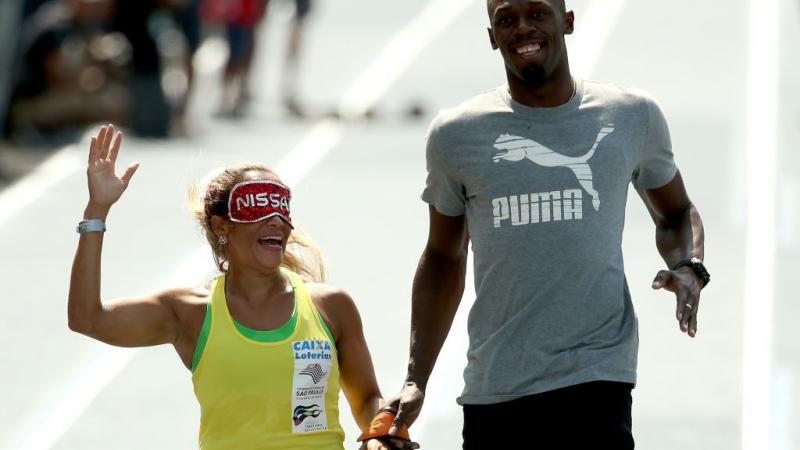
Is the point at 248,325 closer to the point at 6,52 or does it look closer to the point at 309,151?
the point at 309,151

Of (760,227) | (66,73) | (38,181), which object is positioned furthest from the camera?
(66,73)

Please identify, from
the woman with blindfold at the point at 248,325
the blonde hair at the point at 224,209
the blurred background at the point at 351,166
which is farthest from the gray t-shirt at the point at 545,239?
the blurred background at the point at 351,166

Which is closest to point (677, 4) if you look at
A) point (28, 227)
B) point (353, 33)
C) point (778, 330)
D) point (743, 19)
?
point (743, 19)

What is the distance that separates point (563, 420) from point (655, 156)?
906mm

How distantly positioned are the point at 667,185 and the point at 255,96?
17268mm

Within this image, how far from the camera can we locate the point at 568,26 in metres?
6.27

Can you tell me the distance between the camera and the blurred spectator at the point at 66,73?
1912 cm

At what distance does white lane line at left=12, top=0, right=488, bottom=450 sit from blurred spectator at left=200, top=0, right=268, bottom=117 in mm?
1131

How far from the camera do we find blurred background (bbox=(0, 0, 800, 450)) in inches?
421

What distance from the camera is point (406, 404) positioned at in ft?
20.0

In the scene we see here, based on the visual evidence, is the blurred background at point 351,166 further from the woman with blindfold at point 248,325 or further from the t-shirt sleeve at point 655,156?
the t-shirt sleeve at point 655,156

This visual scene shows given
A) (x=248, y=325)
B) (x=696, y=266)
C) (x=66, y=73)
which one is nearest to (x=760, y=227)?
(x=66, y=73)

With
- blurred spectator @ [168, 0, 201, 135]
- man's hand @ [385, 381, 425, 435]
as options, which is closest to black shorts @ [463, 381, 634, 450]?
man's hand @ [385, 381, 425, 435]

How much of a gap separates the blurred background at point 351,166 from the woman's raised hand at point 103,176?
640 millimetres
